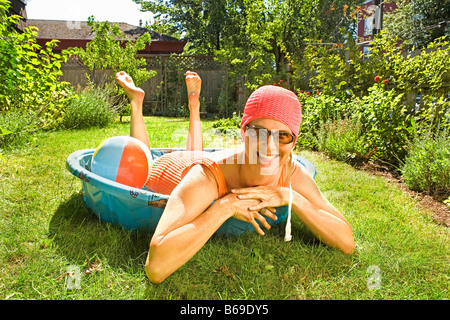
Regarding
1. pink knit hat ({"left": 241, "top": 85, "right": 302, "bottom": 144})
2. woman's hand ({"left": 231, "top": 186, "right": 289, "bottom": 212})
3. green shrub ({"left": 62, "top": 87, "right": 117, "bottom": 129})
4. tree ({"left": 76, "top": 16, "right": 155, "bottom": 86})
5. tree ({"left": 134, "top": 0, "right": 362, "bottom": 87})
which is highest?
tree ({"left": 134, "top": 0, "right": 362, "bottom": 87})

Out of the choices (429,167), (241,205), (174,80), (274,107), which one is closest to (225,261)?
(241,205)

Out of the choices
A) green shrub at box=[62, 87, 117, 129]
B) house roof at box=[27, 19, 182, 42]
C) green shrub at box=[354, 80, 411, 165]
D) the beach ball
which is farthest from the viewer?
house roof at box=[27, 19, 182, 42]

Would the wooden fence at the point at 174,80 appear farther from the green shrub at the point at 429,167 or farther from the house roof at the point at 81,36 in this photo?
the green shrub at the point at 429,167

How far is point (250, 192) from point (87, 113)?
7.08 meters

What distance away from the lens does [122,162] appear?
112 inches

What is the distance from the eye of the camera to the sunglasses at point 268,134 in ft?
5.82

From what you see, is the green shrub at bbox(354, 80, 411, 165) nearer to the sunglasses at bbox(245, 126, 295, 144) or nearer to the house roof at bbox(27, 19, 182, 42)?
the sunglasses at bbox(245, 126, 295, 144)

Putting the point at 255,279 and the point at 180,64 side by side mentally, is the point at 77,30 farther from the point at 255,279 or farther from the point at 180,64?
the point at 255,279

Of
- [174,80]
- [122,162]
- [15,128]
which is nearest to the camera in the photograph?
[122,162]

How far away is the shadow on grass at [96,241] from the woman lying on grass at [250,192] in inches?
18.3

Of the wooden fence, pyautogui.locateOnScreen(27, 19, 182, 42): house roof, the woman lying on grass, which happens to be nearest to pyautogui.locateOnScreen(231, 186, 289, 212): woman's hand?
the woman lying on grass

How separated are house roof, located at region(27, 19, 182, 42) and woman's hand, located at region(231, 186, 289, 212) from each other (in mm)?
20118

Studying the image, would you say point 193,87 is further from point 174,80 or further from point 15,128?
point 174,80

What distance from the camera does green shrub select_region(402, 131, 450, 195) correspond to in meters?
3.47
